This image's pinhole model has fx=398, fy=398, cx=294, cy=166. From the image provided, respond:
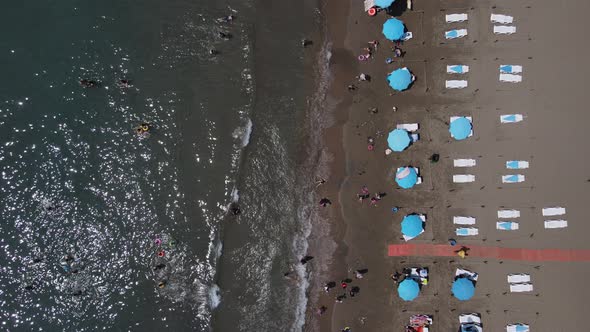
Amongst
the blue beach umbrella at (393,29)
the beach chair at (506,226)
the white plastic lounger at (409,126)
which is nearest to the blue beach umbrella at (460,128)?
the white plastic lounger at (409,126)

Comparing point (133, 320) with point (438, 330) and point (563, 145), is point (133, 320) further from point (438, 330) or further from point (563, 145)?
point (563, 145)

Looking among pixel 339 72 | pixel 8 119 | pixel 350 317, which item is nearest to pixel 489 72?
pixel 339 72

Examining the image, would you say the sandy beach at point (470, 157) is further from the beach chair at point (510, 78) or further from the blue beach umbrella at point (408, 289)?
the blue beach umbrella at point (408, 289)

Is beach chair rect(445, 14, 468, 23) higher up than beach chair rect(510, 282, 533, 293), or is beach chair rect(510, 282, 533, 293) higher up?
beach chair rect(445, 14, 468, 23)

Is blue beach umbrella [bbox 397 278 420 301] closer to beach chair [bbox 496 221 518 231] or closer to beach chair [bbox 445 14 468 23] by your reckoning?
beach chair [bbox 496 221 518 231]

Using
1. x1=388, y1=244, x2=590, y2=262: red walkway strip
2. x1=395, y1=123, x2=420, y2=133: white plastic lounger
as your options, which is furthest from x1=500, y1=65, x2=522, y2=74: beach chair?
x1=388, y1=244, x2=590, y2=262: red walkway strip

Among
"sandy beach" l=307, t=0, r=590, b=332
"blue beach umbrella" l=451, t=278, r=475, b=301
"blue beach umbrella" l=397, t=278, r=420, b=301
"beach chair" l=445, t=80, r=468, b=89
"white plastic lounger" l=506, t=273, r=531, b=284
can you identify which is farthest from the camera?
→ "beach chair" l=445, t=80, r=468, b=89
